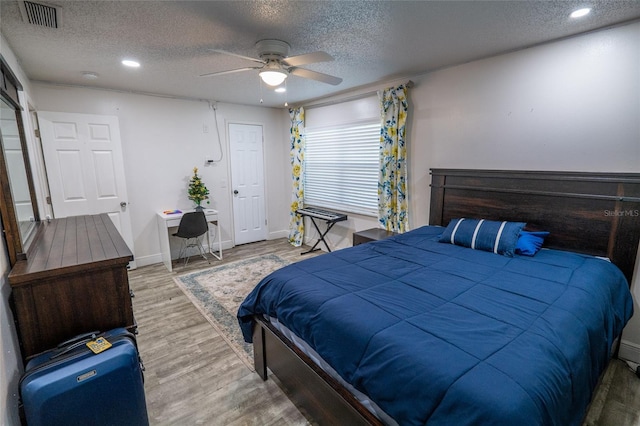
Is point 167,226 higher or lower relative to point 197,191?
lower

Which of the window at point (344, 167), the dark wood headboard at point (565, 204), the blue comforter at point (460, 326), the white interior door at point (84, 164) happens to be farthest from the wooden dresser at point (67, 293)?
the window at point (344, 167)

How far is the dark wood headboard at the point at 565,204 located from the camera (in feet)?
6.94

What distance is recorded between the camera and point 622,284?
2.00 metres

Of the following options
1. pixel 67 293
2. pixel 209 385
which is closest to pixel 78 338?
pixel 67 293

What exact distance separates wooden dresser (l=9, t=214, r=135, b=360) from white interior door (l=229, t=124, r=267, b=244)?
3.33 metres

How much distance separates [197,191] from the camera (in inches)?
173

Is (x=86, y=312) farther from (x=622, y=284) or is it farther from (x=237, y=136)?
(x=237, y=136)

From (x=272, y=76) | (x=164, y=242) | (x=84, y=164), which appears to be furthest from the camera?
(x=164, y=242)

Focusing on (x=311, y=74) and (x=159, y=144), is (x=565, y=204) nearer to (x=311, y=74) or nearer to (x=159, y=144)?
(x=311, y=74)

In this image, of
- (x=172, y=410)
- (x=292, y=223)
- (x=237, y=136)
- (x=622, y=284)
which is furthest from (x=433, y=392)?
(x=237, y=136)

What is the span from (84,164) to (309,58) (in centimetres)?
335

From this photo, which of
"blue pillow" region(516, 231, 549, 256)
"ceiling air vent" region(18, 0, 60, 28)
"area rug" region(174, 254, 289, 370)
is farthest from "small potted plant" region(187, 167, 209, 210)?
"blue pillow" region(516, 231, 549, 256)

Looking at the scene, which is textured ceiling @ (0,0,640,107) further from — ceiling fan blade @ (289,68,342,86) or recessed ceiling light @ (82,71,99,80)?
ceiling fan blade @ (289,68,342,86)

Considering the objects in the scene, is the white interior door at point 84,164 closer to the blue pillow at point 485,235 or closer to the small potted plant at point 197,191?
the small potted plant at point 197,191
